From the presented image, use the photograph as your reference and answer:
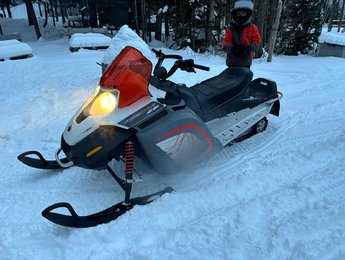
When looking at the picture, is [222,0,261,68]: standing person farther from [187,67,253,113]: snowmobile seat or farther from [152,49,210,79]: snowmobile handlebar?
[152,49,210,79]: snowmobile handlebar

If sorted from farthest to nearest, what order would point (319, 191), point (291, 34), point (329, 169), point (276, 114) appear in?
point (291, 34), point (276, 114), point (329, 169), point (319, 191)

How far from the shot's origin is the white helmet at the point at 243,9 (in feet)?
14.6

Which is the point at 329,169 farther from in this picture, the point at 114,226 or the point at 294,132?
the point at 114,226

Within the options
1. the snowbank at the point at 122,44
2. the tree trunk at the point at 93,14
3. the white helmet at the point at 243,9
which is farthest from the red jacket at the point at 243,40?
the tree trunk at the point at 93,14

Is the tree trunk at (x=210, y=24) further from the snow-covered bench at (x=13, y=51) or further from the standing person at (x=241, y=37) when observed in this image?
the standing person at (x=241, y=37)

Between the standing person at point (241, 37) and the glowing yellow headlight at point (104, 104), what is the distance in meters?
2.67

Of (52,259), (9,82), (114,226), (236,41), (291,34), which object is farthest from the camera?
(291,34)

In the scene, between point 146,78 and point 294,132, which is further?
point 294,132

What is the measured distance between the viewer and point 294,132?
3.82m

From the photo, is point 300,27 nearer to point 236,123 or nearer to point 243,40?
point 243,40

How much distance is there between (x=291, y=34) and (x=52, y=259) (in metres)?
16.0

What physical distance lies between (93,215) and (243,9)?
3.69 metres

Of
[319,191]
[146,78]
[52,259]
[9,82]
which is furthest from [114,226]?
[9,82]

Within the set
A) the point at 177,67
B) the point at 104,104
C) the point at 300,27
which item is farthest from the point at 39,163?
the point at 300,27
